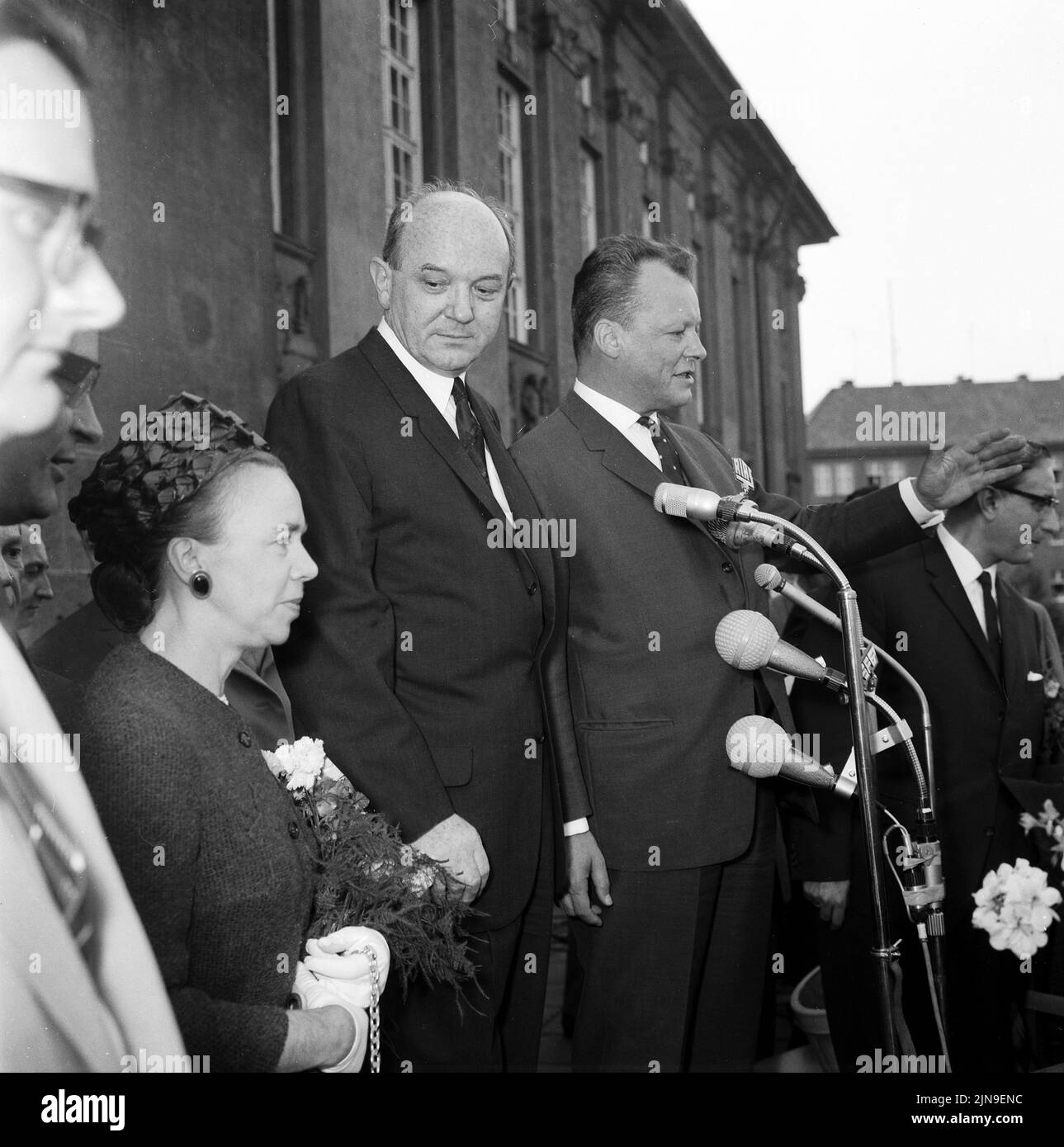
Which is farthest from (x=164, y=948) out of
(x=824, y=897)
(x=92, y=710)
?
(x=824, y=897)

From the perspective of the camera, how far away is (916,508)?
3.25 metres

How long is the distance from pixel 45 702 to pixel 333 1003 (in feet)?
2.47

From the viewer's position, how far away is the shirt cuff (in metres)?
3.24

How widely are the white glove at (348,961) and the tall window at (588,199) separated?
215 centimetres

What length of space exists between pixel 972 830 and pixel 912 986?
1.52 ft

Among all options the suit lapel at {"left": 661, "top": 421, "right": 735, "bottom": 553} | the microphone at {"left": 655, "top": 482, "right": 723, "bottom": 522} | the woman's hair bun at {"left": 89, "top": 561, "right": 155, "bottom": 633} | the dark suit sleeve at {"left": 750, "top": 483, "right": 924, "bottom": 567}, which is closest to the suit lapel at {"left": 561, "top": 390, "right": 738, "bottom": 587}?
the suit lapel at {"left": 661, "top": 421, "right": 735, "bottom": 553}

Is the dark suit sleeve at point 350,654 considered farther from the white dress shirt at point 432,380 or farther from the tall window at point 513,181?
the tall window at point 513,181

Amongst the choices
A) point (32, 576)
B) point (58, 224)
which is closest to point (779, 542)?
point (32, 576)

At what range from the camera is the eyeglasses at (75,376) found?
2613 mm

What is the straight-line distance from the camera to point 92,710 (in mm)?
2107

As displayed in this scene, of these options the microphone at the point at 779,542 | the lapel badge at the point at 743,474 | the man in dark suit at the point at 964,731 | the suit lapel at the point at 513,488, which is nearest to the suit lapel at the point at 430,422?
the suit lapel at the point at 513,488

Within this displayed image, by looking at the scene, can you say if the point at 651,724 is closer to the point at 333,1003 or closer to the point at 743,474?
the point at 743,474

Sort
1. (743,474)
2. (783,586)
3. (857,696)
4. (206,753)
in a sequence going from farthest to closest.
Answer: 1. (743,474)
2. (783,586)
3. (857,696)
4. (206,753)
